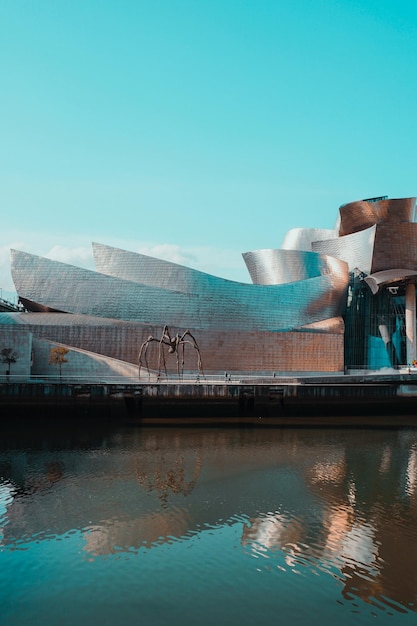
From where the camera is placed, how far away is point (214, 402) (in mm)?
23609

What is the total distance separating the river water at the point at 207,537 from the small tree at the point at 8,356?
1091 centimetres

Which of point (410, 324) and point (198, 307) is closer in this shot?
point (198, 307)

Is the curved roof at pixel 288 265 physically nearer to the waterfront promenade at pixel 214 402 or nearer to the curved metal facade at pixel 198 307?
the curved metal facade at pixel 198 307

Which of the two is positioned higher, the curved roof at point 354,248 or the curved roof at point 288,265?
the curved roof at point 354,248

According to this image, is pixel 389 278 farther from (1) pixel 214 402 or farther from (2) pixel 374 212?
(1) pixel 214 402

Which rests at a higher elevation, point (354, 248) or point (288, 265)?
point (354, 248)

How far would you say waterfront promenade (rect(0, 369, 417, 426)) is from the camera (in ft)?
73.9

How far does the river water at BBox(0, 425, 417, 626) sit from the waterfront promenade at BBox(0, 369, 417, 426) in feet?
21.6

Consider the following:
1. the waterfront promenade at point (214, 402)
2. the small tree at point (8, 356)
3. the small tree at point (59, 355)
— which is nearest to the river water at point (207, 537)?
the waterfront promenade at point (214, 402)

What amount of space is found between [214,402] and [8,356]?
10.5m

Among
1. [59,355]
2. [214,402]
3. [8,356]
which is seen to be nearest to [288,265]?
[214,402]

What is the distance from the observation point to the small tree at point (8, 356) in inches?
1035

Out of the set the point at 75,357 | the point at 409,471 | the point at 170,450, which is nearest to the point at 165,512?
the point at 170,450

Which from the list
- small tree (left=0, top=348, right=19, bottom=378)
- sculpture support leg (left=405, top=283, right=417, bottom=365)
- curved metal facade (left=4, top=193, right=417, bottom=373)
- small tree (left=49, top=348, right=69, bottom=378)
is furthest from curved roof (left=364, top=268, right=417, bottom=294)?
small tree (left=0, top=348, right=19, bottom=378)
